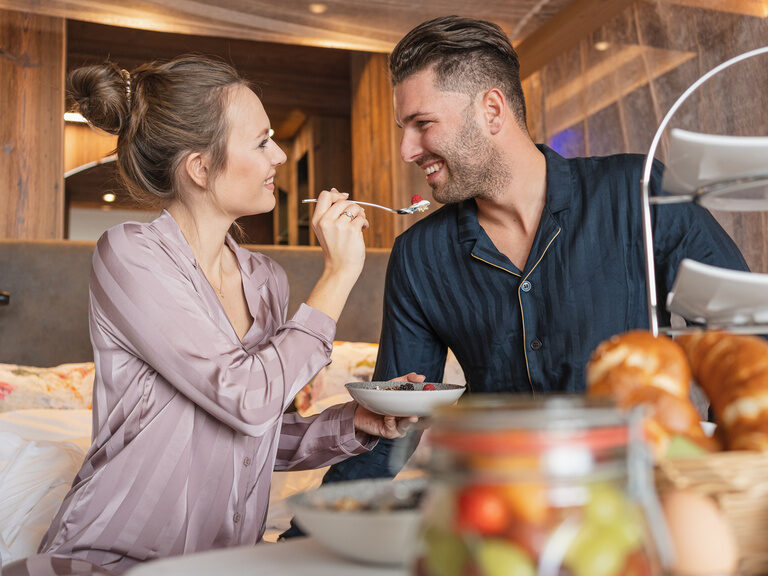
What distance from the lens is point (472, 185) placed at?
5.16ft

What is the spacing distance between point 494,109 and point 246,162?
590 mm

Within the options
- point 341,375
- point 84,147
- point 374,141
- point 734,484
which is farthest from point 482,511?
point 84,147

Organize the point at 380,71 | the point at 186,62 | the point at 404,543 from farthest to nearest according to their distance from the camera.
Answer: the point at 380,71, the point at 186,62, the point at 404,543

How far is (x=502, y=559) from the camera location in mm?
334

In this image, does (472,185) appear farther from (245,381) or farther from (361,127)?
(361,127)

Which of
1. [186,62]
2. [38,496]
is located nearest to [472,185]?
[186,62]

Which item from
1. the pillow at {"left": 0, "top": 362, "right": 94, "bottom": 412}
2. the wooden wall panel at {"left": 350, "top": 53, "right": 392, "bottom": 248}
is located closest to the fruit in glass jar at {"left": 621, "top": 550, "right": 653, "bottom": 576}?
the pillow at {"left": 0, "top": 362, "right": 94, "bottom": 412}

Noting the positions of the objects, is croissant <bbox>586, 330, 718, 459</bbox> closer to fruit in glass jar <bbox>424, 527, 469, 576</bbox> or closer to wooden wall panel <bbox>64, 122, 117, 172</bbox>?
fruit in glass jar <bbox>424, 527, 469, 576</bbox>

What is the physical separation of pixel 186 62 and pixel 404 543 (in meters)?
1.27

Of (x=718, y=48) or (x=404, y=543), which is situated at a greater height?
(x=718, y=48)

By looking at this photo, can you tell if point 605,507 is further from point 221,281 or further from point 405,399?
point 221,281

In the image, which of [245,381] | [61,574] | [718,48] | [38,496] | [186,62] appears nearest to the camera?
[61,574]

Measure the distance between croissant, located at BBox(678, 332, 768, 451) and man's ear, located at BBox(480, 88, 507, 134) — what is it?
1.15 metres

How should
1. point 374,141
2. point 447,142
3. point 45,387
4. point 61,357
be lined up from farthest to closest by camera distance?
1. point 374,141
2. point 61,357
3. point 45,387
4. point 447,142
